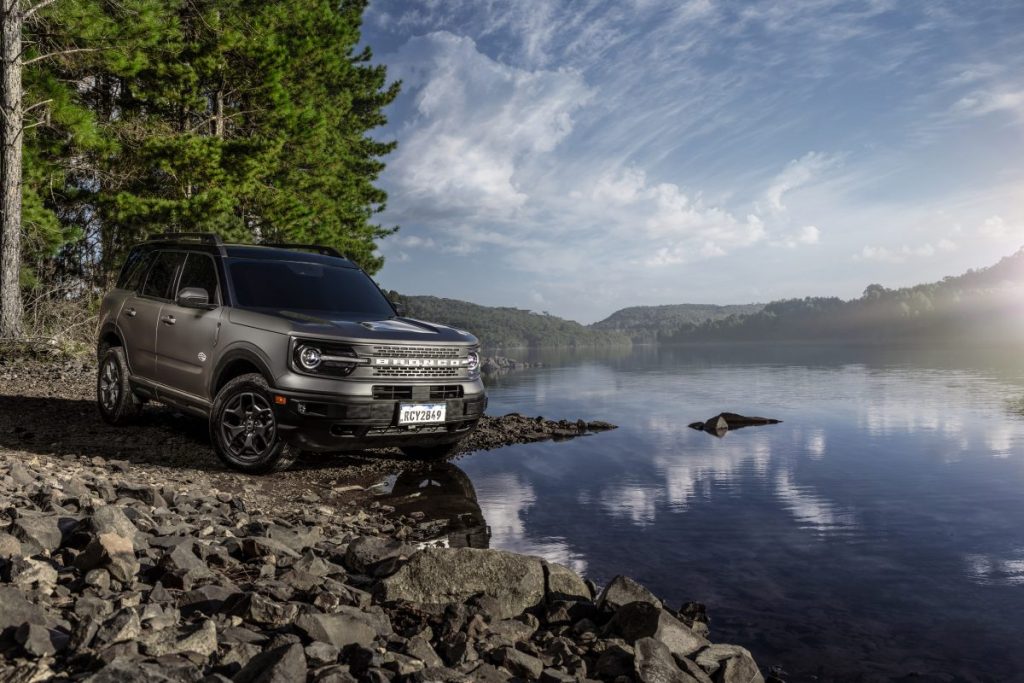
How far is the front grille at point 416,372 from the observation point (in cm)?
689

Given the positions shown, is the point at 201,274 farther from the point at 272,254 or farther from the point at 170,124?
the point at 170,124

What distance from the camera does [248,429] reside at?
714 centimetres

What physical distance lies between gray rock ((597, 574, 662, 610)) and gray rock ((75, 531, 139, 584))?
2.47 meters

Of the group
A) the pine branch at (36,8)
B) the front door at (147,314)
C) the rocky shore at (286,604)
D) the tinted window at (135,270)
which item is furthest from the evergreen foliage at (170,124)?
the rocky shore at (286,604)

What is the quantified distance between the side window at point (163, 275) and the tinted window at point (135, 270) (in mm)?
200

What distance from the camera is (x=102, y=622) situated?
302 cm

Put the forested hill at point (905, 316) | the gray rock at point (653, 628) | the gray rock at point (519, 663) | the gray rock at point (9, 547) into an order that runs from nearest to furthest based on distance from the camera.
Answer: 1. the gray rock at point (519, 663)
2. the gray rock at point (653, 628)
3. the gray rock at point (9, 547)
4. the forested hill at point (905, 316)

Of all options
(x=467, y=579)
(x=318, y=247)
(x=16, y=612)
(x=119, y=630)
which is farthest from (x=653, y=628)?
(x=318, y=247)

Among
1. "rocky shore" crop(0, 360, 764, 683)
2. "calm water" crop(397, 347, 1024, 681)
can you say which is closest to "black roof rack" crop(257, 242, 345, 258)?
"calm water" crop(397, 347, 1024, 681)

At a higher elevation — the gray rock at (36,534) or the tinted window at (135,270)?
the tinted window at (135,270)

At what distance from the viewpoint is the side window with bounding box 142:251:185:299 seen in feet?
27.7

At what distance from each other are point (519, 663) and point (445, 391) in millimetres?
4330

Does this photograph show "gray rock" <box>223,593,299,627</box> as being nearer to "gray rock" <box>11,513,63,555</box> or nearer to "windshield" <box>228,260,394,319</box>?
"gray rock" <box>11,513,63,555</box>

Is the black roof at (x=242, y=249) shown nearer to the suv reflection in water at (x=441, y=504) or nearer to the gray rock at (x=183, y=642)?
the suv reflection in water at (x=441, y=504)
